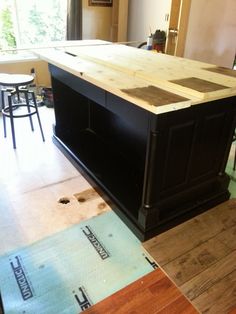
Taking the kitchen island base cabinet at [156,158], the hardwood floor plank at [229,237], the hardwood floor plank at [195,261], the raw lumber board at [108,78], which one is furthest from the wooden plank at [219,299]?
the raw lumber board at [108,78]

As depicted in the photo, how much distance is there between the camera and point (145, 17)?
4.23 metres

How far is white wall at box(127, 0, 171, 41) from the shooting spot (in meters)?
3.94

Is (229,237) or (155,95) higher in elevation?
(155,95)

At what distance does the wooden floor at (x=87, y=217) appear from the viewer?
4.87 feet

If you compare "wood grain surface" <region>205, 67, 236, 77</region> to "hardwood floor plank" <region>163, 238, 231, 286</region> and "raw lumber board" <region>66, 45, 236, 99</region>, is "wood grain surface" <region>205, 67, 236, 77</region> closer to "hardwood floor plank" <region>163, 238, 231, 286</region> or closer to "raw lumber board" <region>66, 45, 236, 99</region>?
"raw lumber board" <region>66, 45, 236, 99</region>

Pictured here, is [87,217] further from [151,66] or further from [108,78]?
[151,66]

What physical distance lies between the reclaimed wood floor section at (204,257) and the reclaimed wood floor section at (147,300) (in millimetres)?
52

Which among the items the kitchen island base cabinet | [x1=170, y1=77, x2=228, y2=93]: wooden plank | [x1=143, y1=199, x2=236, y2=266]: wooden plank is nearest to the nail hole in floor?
the kitchen island base cabinet

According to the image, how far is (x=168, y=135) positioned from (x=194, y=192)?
62 cm

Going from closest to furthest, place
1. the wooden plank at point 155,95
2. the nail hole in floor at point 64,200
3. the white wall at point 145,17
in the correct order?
1. the wooden plank at point 155,95
2. the nail hole in floor at point 64,200
3. the white wall at point 145,17

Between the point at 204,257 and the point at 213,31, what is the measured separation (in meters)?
2.95

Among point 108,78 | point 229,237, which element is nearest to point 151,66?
point 108,78

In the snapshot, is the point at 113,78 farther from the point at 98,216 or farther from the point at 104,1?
the point at 104,1

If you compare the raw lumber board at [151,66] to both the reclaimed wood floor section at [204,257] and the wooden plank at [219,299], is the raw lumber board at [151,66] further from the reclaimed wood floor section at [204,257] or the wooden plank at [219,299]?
the wooden plank at [219,299]
